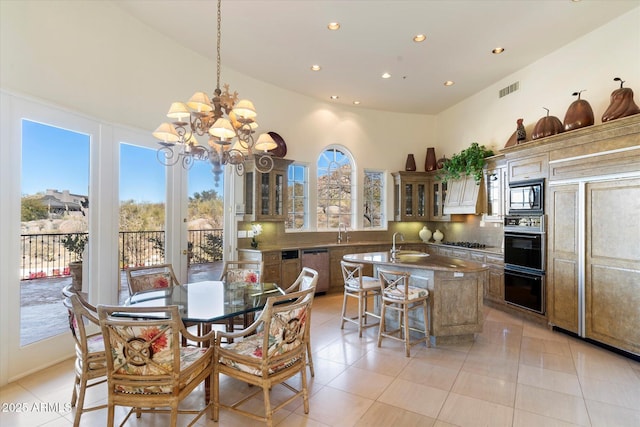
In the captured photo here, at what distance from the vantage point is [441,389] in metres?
2.71

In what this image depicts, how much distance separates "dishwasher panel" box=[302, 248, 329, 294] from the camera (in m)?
5.72

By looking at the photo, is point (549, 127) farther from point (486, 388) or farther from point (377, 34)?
point (486, 388)

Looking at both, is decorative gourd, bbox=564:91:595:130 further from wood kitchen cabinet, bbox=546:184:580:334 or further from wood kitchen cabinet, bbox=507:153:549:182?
wood kitchen cabinet, bbox=546:184:580:334

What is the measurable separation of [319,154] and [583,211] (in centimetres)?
438

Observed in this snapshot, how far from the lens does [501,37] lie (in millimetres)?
4188

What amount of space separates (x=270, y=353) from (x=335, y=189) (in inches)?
193

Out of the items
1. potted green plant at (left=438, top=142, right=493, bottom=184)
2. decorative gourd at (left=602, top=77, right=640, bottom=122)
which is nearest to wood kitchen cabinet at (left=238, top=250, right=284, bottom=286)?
potted green plant at (left=438, top=142, right=493, bottom=184)

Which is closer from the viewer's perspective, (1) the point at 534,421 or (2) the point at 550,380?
(1) the point at 534,421

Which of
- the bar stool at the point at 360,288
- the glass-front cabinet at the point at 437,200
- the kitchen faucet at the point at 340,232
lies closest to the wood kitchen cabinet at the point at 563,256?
the bar stool at the point at 360,288

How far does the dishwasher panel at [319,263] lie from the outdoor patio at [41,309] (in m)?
3.42

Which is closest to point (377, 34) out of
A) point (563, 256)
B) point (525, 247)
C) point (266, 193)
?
point (266, 193)

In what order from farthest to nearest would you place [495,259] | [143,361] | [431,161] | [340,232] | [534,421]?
[431,161], [340,232], [495,259], [534,421], [143,361]

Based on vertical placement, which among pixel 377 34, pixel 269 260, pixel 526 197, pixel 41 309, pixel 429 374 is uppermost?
pixel 377 34

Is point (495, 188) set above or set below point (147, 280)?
above
